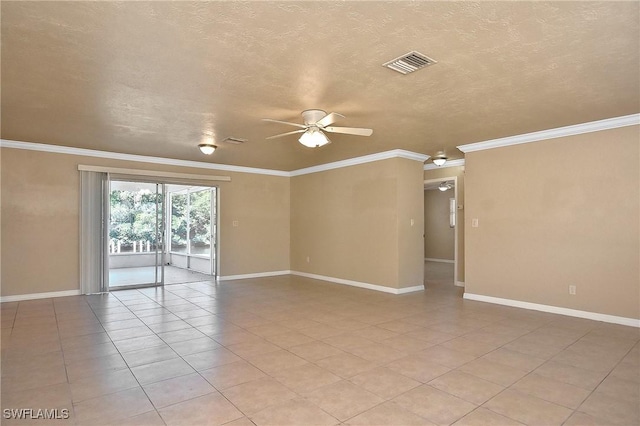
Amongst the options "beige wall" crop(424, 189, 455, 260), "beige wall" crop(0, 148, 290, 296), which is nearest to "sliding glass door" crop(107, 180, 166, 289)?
"beige wall" crop(0, 148, 290, 296)

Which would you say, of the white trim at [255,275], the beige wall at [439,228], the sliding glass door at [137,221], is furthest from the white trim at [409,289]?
the beige wall at [439,228]

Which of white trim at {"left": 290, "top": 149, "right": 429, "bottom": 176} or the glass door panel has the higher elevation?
white trim at {"left": 290, "top": 149, "right": 429, "bottom": 176}

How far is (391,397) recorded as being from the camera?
2637 mm

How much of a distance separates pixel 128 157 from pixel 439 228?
987 cm

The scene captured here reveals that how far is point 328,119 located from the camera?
4215 mm

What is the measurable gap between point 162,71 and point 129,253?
21.2 ft

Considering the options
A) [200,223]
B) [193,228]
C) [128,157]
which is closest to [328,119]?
[128,157]

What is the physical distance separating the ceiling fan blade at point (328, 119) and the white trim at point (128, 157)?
14.2ft

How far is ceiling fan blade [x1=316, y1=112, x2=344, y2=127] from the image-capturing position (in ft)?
13.2

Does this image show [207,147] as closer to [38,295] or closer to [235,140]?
[235,140]

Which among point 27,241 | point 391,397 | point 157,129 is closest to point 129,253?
point 27,241

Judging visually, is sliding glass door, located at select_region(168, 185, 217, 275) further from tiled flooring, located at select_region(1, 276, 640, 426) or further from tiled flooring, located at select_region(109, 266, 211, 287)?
tiled flooring, located at select_region(1, 276, 640, 426)

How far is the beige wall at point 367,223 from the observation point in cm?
660

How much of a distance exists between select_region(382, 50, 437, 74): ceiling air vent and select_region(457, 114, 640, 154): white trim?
3.08 metres
